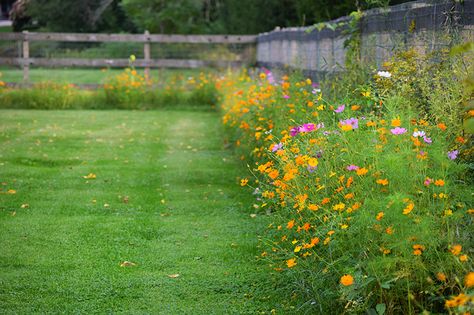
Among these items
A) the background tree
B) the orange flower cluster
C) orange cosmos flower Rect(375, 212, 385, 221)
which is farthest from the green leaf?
the background tree

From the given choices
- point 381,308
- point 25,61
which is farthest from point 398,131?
point 25,61

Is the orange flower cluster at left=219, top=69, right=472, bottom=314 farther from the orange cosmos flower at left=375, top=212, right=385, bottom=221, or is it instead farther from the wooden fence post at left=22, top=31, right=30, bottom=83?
the wooden fence post at left=22, top=31, right=30, bottom=83

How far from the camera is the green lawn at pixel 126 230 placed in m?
4.48

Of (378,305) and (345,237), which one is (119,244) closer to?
(345,237)

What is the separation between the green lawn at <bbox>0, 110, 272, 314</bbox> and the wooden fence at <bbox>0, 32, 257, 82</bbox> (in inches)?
296

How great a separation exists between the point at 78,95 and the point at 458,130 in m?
13.2

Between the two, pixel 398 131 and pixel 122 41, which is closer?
pixel 398 131

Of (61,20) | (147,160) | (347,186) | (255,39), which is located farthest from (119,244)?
(61,20)

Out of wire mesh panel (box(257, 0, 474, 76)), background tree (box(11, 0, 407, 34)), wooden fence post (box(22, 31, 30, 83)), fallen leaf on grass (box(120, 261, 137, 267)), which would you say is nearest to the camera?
fallen leaf on grass (box(120, 261, 137, 267))

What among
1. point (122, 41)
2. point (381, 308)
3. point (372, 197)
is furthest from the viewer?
point (122, 41)

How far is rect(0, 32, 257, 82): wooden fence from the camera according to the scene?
1827cm

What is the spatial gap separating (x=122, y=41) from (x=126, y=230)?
1299 centimetres

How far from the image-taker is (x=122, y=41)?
1839cm

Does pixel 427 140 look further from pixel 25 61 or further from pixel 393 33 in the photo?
pixel 25 61
